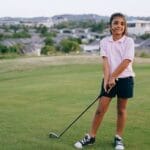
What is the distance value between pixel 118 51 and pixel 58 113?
2896 mm

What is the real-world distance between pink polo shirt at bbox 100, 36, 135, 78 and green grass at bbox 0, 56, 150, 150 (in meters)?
1.03

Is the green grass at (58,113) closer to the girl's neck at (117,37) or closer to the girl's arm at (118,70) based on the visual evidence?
the girl's arm at (118,70)

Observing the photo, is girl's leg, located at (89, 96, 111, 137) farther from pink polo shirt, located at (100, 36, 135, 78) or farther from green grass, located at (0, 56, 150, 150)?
Result: pink polo shirt, located at (100, 36, 135, 78)

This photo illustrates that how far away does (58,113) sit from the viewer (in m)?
8.73

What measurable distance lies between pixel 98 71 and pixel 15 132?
10071 mm

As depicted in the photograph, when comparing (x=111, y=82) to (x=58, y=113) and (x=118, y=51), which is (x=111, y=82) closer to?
(x=118, y=51)

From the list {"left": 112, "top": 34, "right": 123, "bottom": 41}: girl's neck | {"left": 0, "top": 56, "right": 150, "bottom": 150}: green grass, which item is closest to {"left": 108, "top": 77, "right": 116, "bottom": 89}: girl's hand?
{"left": 112, "top": 34, "right": 123, "bottom": 41}: girl's neck

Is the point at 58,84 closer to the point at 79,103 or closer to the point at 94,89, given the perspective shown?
the point at 94,89

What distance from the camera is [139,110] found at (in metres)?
9.02

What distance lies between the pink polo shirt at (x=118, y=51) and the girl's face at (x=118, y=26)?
86mm

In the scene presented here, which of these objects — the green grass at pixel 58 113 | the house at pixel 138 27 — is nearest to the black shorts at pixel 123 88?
the green grass at pixel 58 113

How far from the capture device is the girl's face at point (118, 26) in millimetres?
6096

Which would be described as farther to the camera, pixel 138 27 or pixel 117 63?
pixel 138 27

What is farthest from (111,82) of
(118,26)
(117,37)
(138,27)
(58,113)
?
(138,27)
